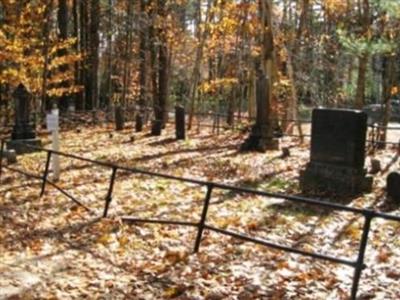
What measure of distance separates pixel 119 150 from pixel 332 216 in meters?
9.06

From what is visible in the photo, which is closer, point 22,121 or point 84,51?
point 22,121

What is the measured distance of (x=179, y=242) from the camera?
320 inches

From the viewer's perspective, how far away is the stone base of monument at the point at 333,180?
10.8 meters

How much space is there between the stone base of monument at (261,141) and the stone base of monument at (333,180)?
4.98 meters

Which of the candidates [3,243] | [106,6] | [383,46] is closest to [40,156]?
[3,243]

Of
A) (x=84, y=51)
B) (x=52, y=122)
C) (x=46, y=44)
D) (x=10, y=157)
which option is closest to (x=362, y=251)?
(x=52, y=122)

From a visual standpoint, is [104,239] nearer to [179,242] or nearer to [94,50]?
[179,242]

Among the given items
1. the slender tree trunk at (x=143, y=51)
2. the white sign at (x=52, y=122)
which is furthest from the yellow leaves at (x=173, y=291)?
the slender tree trunk at (x=143, y=51)

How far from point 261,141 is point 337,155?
540cm

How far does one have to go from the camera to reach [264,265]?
7.10 meters

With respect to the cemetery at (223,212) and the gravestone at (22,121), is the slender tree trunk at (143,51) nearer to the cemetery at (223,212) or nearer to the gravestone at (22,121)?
the gravestone at (22,121)

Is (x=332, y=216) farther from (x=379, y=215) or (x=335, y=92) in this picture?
(x=335, y=92)

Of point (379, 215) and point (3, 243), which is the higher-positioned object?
point (379, 215)

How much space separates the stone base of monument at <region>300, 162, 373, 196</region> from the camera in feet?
35.4
